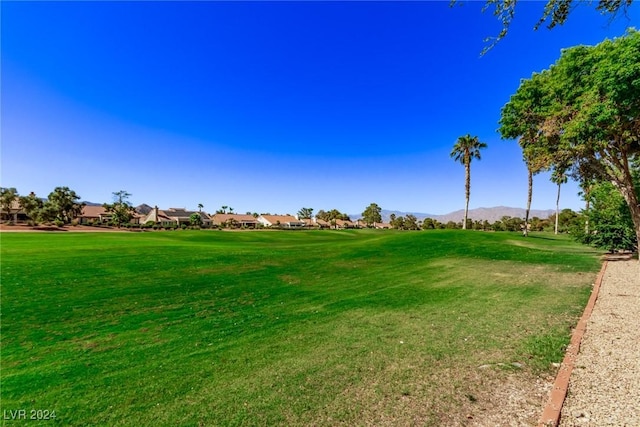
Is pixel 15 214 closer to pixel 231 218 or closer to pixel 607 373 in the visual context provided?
pixel 231 218

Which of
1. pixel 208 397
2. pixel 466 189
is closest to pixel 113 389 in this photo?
pixel 208 397

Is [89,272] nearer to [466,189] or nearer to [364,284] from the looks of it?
[364,284]

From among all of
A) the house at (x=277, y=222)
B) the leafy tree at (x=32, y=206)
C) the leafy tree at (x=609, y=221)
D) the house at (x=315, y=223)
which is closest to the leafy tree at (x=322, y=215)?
the house at (x=315, y=223)

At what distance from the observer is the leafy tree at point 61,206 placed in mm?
55906

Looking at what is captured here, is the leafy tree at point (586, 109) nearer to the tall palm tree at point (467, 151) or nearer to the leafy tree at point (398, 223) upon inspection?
the tall palm tree at point (467, 151)

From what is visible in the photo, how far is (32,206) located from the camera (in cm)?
5638

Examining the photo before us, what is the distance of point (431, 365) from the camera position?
4891mm

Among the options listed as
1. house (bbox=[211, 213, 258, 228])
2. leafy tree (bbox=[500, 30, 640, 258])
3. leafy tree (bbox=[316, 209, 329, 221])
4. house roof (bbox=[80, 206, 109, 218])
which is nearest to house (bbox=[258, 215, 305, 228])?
house (bbox=[211, 213, 258, 228])

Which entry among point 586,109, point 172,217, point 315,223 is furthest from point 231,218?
point 586,109

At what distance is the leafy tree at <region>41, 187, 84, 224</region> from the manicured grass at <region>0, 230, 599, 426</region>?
58.9 metres

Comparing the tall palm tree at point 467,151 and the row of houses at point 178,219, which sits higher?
the tall palm tree at point 467,151

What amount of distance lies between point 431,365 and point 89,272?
13.6 metres

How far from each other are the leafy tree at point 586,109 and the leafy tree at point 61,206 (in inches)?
2955

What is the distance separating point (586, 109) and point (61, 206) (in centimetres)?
8541
